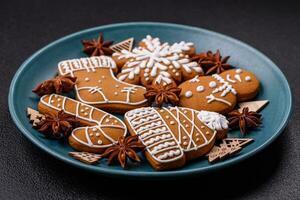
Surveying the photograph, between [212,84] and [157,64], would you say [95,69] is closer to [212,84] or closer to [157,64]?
[157,64]

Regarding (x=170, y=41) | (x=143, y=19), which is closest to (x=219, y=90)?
(x=170, y=41)

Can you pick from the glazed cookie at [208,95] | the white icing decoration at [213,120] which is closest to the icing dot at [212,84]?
the glazed cookie at [208,95]

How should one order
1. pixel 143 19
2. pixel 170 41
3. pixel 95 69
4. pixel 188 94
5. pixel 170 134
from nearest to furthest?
pixel 170 134, pixel 188 94, pixel 95 69, pixel 170 41, pixel 143 19

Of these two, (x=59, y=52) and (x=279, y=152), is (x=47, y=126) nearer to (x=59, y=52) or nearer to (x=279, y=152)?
(x=59, y=52)

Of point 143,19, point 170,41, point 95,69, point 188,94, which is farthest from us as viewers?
point 143,19

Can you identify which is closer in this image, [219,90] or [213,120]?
[213,120]

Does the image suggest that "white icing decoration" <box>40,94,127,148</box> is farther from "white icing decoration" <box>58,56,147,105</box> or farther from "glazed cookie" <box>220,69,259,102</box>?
"glazed cookie" <box>220,69,259,102</box>

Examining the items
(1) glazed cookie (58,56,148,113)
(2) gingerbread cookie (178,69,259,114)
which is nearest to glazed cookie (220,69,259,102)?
(2) gingerbread cookie (178,69,259,114)

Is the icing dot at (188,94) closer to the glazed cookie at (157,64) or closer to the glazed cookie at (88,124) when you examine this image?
the glazed cookie at (157,64)

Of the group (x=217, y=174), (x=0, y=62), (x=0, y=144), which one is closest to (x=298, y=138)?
(x=217, y=174)
